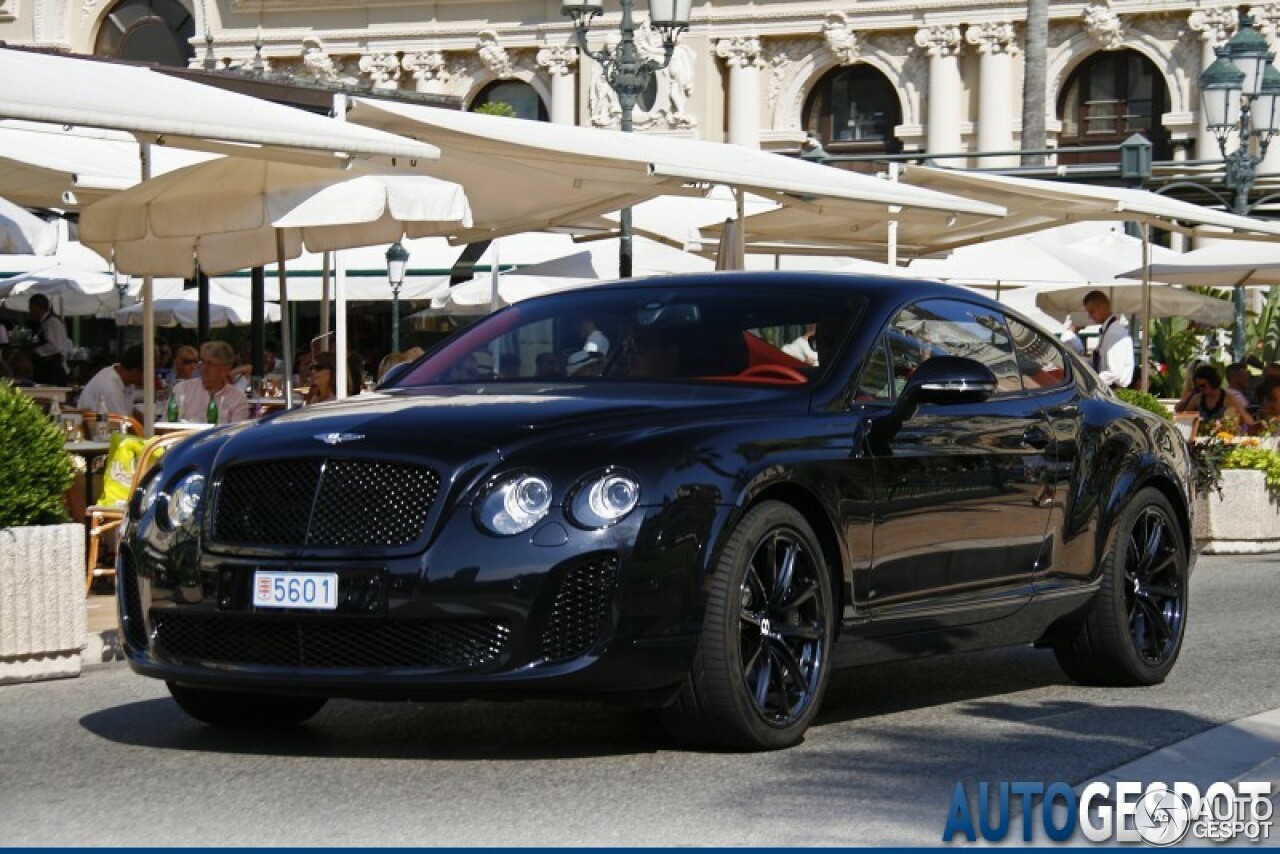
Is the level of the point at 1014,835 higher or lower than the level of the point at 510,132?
lower

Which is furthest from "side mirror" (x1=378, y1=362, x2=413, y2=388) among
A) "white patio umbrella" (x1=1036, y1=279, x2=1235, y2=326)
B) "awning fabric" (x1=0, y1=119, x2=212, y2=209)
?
"white patio umbrella" (x1=1036, y1=279, x2=1235, y2=326)

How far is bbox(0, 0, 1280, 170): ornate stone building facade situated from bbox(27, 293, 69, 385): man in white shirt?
47019 millimetres

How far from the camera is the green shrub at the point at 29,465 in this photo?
977 centimetres

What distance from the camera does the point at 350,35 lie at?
275 ft

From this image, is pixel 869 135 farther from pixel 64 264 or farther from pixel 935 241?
pixel 935 241

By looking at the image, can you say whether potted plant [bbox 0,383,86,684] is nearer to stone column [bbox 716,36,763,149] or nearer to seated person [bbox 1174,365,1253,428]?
seated person [bbox 1174,365,1253,428]

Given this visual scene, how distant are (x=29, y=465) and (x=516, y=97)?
240ft

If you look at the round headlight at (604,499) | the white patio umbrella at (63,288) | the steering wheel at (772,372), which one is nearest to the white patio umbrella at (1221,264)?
the white patio umbrella at (63,288)

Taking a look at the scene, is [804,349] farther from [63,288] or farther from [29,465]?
[63,288]

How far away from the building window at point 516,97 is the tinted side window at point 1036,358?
72.5m

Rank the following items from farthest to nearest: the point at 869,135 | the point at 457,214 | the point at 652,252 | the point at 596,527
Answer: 1. the point at 869,135
2. the point at 652,252
3. the point at 457,214
4. the point at 596,527

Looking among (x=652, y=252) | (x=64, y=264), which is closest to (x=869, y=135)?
(x=64, y=264)

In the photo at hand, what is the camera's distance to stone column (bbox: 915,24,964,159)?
7544 cm

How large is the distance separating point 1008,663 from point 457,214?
558 cm
